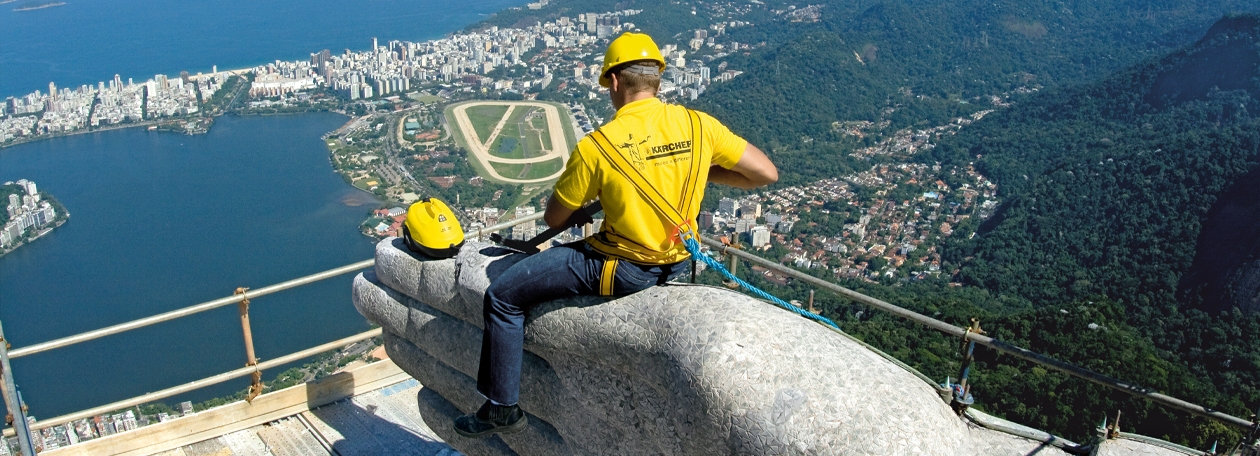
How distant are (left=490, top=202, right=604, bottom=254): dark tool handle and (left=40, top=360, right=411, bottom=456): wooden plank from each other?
244 cm

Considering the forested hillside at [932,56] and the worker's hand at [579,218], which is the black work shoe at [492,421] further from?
the forested hillside at [932,56]

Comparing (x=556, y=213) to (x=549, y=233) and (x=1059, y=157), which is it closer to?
(x=549, y=233)

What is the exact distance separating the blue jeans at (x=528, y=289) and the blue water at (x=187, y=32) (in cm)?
7331

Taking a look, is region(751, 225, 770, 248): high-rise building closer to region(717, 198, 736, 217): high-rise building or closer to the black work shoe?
region(717, 198, 736, 217): high-rise building

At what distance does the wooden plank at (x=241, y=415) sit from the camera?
5.10 metres

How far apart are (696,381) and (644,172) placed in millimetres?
730

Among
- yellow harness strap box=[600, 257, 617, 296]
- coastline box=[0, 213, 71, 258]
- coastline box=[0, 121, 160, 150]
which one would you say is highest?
yellow harness strap box=[600, 257, 617, 296]

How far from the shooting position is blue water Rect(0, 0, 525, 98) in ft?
248

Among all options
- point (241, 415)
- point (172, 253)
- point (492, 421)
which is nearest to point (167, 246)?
point (172, 253)

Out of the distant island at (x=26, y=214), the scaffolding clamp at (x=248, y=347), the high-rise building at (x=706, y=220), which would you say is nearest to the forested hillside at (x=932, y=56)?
the high-rise building at (x=706, y=220)

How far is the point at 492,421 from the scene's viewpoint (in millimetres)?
3631

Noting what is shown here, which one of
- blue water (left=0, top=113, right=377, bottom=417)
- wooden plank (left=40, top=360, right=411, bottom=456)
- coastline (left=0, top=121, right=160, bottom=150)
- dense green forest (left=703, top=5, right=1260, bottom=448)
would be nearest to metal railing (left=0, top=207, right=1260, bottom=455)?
wooden plank (left=40, top=360, right=411, bottom=456)

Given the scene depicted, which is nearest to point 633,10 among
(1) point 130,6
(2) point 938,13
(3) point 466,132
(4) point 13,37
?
(2) point 938,13

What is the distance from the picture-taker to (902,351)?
9.42 m
